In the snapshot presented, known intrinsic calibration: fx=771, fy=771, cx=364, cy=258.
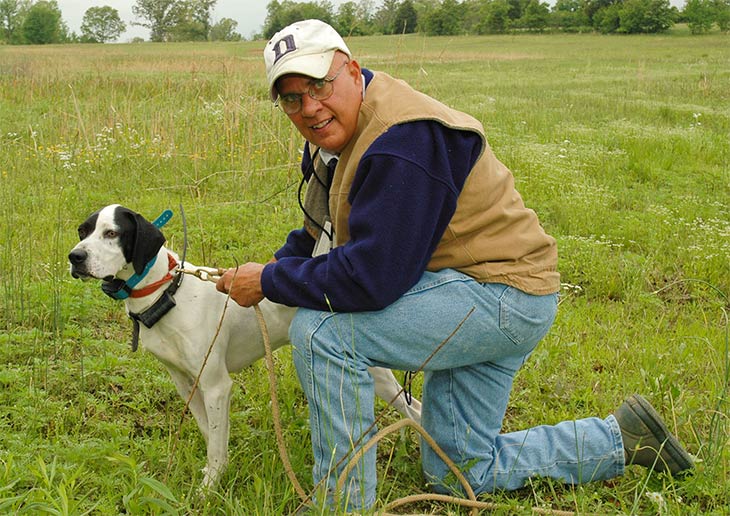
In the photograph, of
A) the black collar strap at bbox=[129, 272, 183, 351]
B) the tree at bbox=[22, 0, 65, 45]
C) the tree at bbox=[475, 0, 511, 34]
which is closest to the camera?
the black collar strap at bbox=[129, 272, 183, 351]

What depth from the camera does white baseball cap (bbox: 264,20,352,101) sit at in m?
2.36

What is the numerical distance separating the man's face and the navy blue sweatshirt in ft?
0.69

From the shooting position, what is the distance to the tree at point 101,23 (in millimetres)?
91375

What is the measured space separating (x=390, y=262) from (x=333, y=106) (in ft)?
1.78

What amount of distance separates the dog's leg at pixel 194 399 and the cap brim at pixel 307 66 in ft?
4.34

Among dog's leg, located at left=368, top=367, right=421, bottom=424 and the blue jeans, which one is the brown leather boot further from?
dog's leg, located at left=368, top=367, right=421, bottom=424

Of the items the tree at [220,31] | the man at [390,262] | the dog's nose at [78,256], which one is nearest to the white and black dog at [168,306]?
the dog's nose at [78,256]

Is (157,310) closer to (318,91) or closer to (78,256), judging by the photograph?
(78,256)

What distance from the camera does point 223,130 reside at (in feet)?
24.5

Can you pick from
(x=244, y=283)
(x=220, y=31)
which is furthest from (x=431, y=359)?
(x=220, y=31)

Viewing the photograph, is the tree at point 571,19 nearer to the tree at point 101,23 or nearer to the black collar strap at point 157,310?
the tree at point 101,23

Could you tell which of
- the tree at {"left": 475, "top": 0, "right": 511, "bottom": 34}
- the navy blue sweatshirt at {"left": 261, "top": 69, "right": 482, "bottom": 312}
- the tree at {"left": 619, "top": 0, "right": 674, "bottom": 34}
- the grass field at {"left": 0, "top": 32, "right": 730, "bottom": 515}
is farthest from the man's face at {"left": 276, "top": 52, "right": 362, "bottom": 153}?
the tree at {"left": 475, "top": 0, "right": 511, "bottom": 34}

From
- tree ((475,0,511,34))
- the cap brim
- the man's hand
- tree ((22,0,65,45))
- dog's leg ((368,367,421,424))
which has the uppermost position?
tree ((475,0,511,34))

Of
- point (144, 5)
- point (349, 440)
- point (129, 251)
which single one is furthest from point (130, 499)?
point (144, 5)
